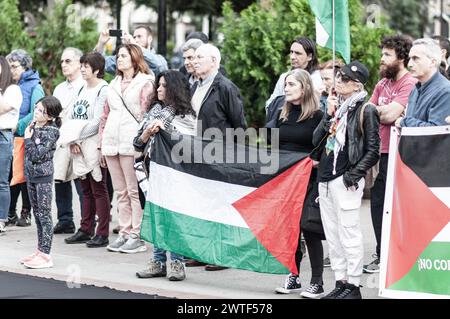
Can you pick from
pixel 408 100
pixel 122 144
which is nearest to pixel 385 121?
pixel 408 100

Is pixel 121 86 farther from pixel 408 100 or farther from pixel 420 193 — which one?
pixel 420 193

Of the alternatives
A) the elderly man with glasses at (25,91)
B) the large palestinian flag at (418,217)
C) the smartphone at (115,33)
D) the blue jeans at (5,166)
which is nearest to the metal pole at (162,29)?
the smartphone at (115,33)

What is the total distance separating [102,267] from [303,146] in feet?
7.42

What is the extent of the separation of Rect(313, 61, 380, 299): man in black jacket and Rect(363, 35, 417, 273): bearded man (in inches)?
38.8

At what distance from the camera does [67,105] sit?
1214 cm

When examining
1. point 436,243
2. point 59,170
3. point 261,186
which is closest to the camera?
point 436,243

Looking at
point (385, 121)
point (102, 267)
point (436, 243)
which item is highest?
point (385, 121)

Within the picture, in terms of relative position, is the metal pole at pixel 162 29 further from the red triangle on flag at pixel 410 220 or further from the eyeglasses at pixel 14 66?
the red triangle on flag at pixel 410 220

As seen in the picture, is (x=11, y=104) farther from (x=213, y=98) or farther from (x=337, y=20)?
(x=337, y=20)

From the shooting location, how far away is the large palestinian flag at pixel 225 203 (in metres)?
8.90

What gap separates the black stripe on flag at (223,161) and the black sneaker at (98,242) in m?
2.12

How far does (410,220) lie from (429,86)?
1094 millimetres

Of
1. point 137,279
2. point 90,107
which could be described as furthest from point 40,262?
point 90,107

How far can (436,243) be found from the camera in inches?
309
